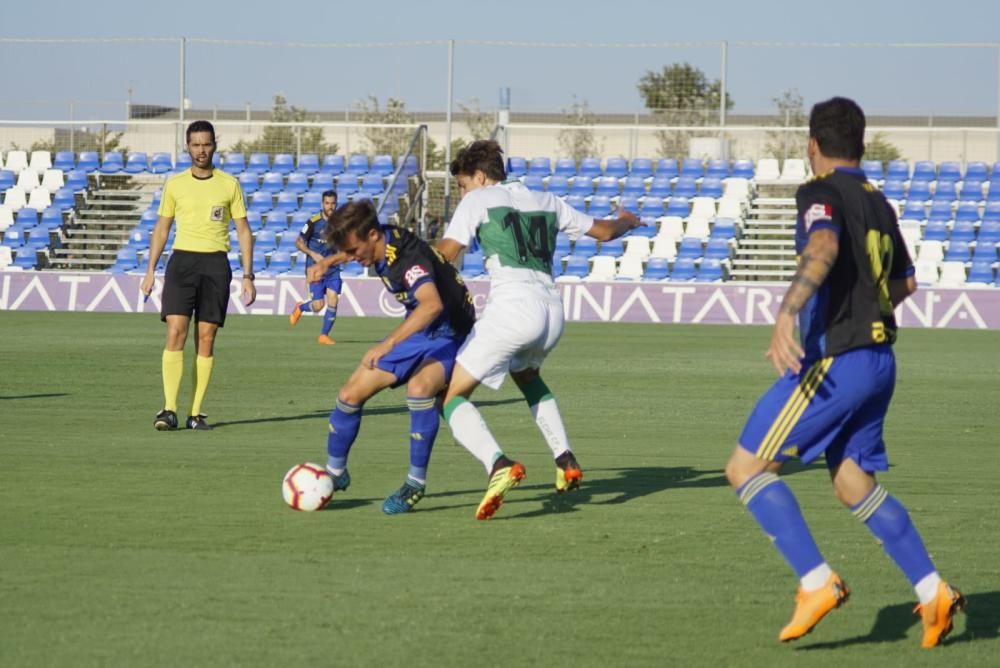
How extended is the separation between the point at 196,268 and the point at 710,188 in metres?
23.0

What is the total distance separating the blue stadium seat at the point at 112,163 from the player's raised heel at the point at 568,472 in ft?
93.9

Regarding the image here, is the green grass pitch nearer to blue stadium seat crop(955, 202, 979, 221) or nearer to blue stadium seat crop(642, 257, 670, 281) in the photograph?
blue stadium seat crop(642, 257, 670, 281)

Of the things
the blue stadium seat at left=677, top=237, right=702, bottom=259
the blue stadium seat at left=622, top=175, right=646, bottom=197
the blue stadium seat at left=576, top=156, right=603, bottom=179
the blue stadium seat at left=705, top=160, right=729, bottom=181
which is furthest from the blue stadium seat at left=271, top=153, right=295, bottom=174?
the blue stadium seat at left=677, top=237, right=702, bottom=259

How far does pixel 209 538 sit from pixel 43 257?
2696 centimetres

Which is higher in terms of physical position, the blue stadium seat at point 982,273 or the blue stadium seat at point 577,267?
the blue stadium seat at point 982,273

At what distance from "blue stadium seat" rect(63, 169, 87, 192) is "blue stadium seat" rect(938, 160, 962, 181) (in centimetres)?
1973

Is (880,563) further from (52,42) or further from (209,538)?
(52,42)

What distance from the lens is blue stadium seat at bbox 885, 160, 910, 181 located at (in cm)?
3278

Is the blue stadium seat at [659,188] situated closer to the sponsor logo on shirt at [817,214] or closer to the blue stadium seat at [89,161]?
the blue stadium seat at [89,161]

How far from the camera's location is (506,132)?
3381 centimetres

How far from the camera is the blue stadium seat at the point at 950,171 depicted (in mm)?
32438

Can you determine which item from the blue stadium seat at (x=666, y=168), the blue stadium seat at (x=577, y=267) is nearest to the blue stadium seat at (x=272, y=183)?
the blue stadium seat at (x=577, y=267)

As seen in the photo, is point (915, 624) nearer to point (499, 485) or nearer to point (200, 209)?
point (499, 485)

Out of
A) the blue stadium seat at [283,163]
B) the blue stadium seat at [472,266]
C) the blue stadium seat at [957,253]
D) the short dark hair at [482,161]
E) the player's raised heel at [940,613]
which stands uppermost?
the short dark hair at [482,161]
